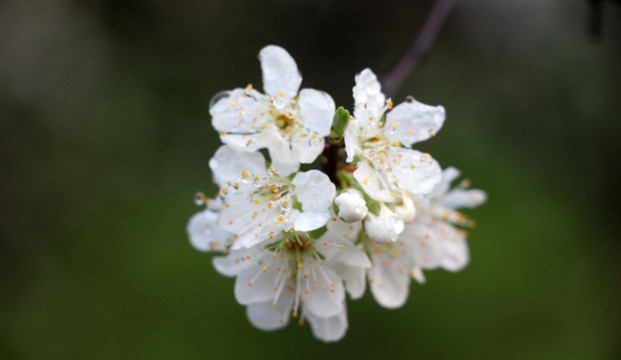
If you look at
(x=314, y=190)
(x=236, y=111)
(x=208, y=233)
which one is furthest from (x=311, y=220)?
(x=208, y=233)

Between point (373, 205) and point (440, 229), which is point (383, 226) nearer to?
point (373, 205)

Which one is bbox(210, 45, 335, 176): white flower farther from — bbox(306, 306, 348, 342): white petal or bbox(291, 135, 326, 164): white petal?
bbox(306, 306, 348, 342): white petal

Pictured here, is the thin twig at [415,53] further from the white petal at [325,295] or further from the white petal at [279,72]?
the white petal at [325,295]

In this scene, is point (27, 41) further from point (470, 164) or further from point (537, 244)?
point (537, 244)

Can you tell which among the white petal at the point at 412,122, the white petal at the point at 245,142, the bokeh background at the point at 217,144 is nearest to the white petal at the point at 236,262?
the white petal at the point at 245,142

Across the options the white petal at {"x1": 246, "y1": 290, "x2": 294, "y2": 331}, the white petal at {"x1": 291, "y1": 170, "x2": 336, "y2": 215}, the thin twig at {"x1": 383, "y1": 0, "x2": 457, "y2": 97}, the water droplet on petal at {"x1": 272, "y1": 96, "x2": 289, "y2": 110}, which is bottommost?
the white petal at {"x1": 246, "y1": 290, "x2": 294, "y2": 331}

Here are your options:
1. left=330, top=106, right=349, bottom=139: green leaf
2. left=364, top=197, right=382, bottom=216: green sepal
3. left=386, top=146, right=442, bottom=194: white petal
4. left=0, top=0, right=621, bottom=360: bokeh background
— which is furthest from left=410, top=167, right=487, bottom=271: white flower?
left=0, top=0, right=621, bottom=360: bokeh background

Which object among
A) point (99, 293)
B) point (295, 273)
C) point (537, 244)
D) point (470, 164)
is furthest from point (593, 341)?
point (99, 293)
